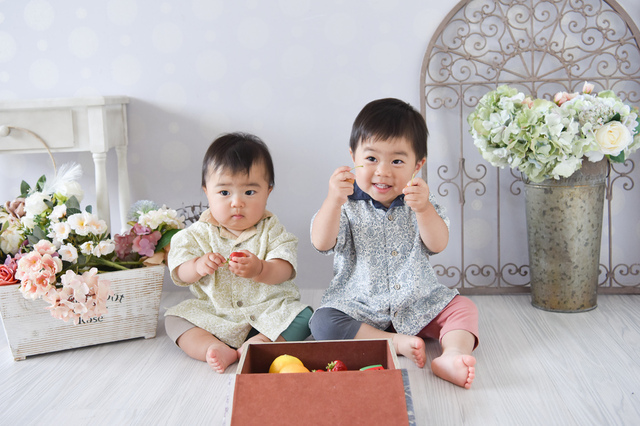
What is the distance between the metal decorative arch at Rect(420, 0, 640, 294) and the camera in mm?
1822

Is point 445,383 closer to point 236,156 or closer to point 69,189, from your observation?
point 236,156

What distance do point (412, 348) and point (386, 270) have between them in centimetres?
23

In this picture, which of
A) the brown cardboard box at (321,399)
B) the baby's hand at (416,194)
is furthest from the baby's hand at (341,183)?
the brown cardboard box at (321,399)

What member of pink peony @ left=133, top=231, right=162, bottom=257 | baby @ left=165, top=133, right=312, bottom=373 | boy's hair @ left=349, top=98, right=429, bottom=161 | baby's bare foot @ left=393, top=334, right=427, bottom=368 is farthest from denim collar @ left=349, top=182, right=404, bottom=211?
pink peony @ left=133, top=231, right=162, bottom=257

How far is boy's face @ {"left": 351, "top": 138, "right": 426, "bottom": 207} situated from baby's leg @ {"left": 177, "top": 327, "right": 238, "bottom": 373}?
53cm

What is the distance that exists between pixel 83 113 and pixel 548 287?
4.70 feet

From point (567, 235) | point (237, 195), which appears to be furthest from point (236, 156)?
point (567, 235)

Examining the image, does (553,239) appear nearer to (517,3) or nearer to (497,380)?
(497,380)

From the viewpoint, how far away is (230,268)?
1.47 m

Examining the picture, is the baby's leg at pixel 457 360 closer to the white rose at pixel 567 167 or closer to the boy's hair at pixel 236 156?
the white rose at pixel 567 167

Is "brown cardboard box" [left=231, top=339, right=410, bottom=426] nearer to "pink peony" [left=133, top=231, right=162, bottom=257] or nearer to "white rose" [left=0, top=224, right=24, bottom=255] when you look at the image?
"pink peony" [left=133, top=231, right=162, bottom=257]

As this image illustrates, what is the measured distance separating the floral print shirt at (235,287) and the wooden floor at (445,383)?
0.13m

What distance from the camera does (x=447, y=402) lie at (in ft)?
3.89

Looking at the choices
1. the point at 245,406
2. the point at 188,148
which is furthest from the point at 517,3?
the point at 245,406
